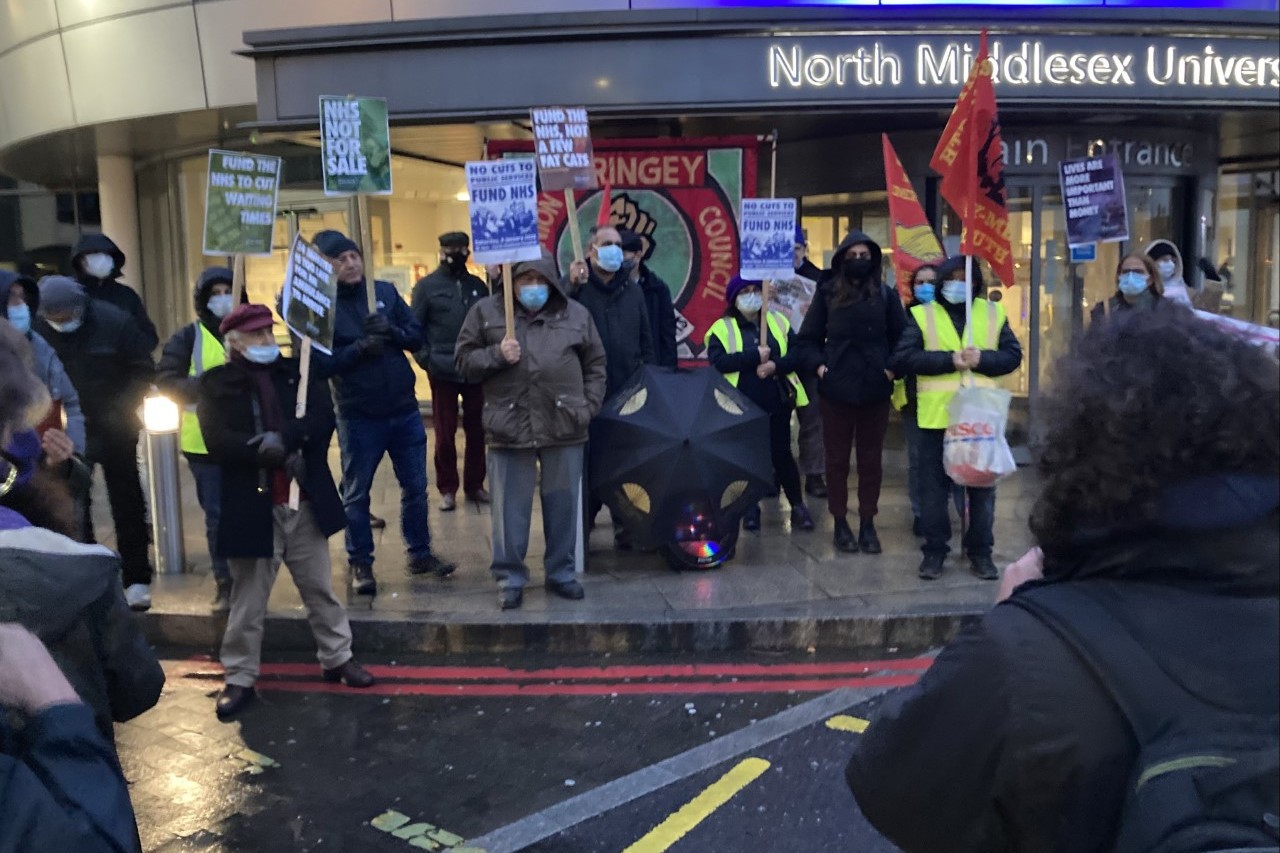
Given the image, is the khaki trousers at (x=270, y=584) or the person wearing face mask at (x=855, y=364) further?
the person wearing face mask at (x=855, y=364)

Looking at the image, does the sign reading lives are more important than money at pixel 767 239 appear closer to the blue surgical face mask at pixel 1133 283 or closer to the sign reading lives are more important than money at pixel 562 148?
the sign reading lives are more important than money at pixel 562 148

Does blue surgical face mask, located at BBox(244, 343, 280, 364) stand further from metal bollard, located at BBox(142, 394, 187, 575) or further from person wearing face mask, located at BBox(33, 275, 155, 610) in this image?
metal bollard, located at BBox(142, 394, 187, 575)

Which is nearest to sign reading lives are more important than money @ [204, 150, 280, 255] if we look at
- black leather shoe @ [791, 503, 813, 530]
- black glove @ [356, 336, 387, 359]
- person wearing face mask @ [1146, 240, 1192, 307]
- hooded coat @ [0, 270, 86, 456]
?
black glove @ [356, 336, 387, 359]

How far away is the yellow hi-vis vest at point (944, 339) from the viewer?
6352 millimetres

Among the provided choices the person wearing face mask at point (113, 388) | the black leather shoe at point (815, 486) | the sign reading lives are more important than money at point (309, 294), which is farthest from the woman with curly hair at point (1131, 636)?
the black leather shoe at point (815, 486)

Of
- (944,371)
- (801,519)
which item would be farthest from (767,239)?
(801,519)

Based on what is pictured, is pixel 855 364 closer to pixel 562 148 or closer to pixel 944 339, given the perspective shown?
pixel 944 339

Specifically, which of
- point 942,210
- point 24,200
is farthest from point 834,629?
point 24,200

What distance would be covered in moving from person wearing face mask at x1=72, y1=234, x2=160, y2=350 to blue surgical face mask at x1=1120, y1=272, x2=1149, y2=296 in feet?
21.0

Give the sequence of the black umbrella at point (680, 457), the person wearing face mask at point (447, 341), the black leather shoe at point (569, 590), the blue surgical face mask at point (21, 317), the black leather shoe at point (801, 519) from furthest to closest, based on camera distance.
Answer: the person wearing face mask at point (447, 341) → the black leather shoe at point (801, 519) → the black umbrella at point (680, 457) → the black leather shoe at point (569, 590) → the blue surgical face mask at point (21, 317)

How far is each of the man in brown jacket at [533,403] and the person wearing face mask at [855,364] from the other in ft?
5.32

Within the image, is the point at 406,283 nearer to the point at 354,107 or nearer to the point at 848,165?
the point at 848,165

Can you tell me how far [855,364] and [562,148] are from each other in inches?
87.7

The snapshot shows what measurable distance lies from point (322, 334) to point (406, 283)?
25.1ft
